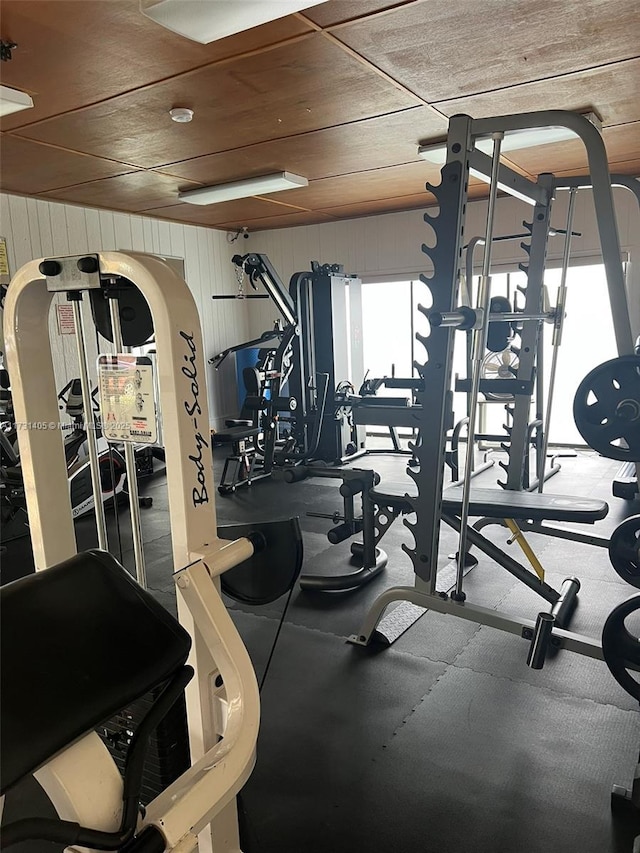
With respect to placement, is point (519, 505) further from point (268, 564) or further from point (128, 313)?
point (128, 313)

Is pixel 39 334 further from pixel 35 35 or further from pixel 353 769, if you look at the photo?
pixel 35 35

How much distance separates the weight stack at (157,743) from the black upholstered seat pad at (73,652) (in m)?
0.49

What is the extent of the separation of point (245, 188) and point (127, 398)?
4.20 metres

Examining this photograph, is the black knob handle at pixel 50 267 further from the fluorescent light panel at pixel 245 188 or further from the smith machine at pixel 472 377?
the fluorescent light panel at pixel 245 188

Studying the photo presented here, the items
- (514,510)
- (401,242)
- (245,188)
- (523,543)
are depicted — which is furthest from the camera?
(401,242)

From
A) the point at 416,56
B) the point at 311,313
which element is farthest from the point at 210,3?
the point at 311,313

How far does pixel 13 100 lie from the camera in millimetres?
2840

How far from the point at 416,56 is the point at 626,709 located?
106 inches

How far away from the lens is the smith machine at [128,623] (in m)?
0.81

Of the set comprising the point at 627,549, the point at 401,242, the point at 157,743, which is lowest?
the point at 157,743

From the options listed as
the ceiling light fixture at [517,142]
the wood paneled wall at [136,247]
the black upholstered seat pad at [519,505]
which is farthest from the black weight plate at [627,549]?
the wood paneled wall at [136,247]

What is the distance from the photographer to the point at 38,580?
89cm

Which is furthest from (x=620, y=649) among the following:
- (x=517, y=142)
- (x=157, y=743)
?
(x=517, y=142)

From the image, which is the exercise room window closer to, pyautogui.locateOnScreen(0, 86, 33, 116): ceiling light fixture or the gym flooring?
the gym flooring
